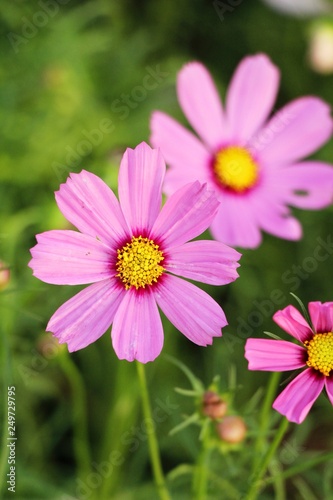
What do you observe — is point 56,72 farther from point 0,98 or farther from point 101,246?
point 101,246

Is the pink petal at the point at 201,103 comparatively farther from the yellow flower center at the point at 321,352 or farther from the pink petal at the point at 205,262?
the yellow flower center at the point at 321,352

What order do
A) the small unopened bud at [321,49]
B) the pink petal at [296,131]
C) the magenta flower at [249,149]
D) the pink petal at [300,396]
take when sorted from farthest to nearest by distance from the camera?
1. the small unopened bud at [321,49]
2. the pink petal at [296,131]
3. the magenta flower at [249,149]
4. the pink petal at [300,396]

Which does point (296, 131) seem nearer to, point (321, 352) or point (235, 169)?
point (235, 169)

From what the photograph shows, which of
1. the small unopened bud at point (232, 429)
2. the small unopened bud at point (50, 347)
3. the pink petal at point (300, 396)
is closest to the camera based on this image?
the pink petal at point (300, 396)

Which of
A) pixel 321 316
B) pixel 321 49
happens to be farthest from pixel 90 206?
pixel 321 49

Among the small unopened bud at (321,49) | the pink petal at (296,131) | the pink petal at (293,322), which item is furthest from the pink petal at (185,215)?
the small unopened bud at (321,49)

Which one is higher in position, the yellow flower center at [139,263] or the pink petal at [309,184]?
the yellow flower center at [139,263]

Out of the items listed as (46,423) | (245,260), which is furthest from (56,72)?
(46,423)

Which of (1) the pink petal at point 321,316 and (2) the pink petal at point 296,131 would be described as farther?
(2) the pink petal at point 296,131
